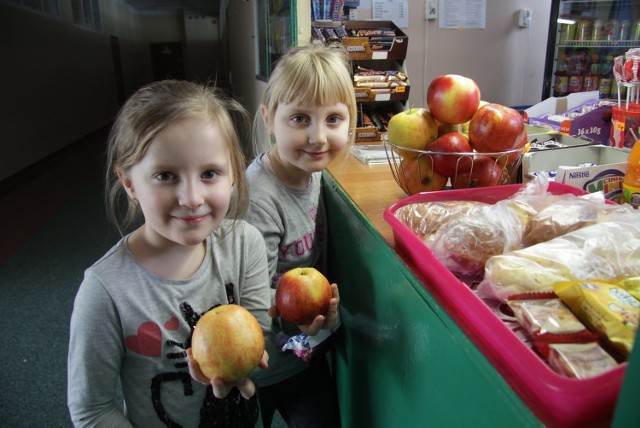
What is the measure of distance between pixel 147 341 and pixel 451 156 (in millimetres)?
740

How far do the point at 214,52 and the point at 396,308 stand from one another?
16.6 m

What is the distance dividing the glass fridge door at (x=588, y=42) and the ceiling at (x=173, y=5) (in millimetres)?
11025

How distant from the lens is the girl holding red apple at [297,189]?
43.9 inches

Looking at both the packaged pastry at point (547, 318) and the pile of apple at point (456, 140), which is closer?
the packaged pastry at point (547, 318)

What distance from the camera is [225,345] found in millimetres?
742

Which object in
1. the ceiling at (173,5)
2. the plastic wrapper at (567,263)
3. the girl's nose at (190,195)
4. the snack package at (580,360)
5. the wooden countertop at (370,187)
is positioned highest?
the ceiling at (173,5)

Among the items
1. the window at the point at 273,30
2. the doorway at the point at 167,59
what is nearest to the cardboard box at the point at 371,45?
the window at the point at 273,30

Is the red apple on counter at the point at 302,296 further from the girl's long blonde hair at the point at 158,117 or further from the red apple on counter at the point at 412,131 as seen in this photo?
the red apple on counter at the point at 412,131

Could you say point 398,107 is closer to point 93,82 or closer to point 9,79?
point 9,79

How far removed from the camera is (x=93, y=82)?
8.12 m

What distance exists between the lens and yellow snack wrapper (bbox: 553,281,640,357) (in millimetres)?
460

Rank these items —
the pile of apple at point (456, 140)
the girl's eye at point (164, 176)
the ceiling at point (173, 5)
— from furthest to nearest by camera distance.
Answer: the ceiling at point (173, 5), the pile of apple at point (456, 140), the girl's eye at point (164, 176)

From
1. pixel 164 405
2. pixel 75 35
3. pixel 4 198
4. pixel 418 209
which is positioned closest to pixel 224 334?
pixel 164 405

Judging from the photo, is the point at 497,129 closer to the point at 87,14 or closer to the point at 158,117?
the point at 158,117
